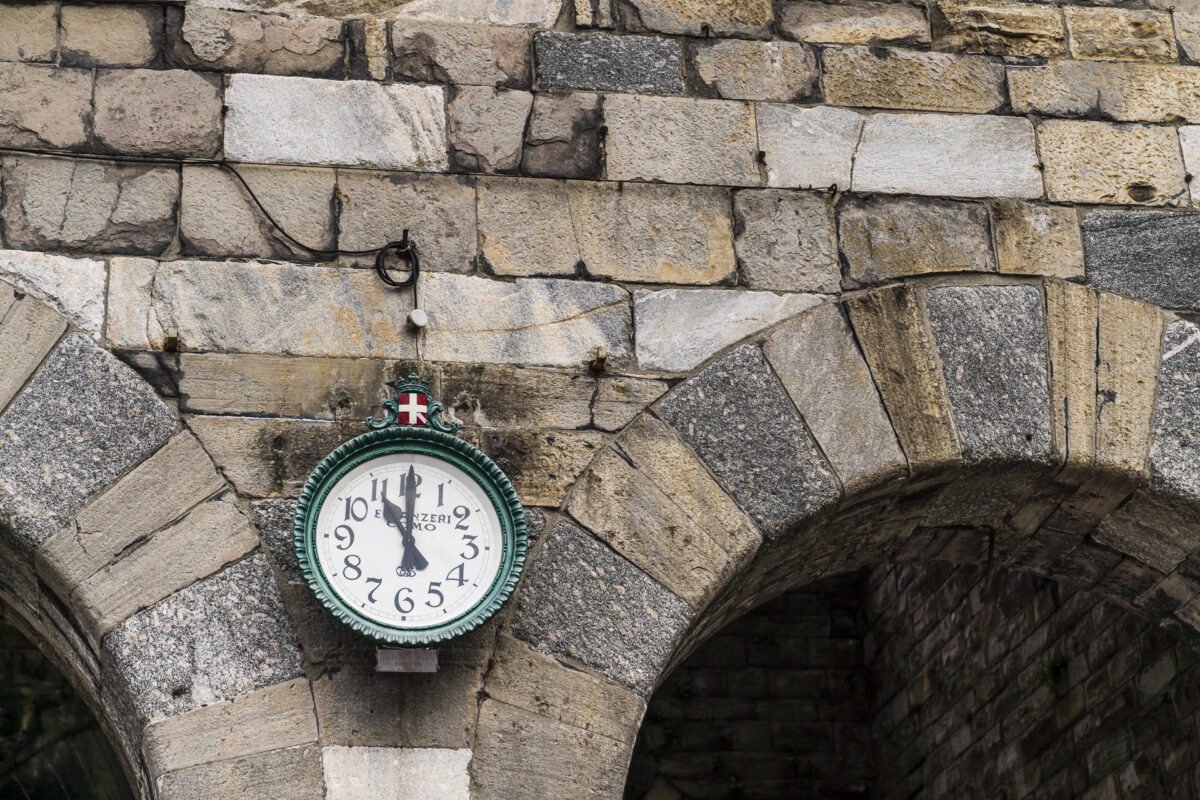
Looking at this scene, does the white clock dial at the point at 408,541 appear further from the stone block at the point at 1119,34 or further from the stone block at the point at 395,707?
the stone block at the point at 1119,34

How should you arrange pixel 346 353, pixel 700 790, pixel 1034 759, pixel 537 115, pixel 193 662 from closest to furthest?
pixel 193 662 < pixel 346 353 < pixel 537 115 < pixel 1034 759 < pixel 700 790

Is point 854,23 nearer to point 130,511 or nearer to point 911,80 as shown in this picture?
point 911,80

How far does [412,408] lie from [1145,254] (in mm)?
1944

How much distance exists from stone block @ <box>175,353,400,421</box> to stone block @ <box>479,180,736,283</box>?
432 millimetres

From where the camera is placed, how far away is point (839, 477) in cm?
334

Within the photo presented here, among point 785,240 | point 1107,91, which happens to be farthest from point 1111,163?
point 785,240

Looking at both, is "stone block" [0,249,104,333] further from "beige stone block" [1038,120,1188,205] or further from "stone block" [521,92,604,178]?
"beige stone block" [1038,120,1188,205]

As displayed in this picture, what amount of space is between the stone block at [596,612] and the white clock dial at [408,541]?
18 centimetres

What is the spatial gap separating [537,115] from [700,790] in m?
4.39

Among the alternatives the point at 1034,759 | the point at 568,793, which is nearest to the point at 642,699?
the point at 568,793

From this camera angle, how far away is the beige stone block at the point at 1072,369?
11.3ft

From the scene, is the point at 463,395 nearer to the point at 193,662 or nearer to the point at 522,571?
the point at 522,571

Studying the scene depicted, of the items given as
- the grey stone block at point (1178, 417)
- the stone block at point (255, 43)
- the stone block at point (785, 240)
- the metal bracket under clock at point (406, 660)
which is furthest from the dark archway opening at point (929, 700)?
the stone block at point (255, 43)

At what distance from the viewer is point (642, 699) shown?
312 cm
